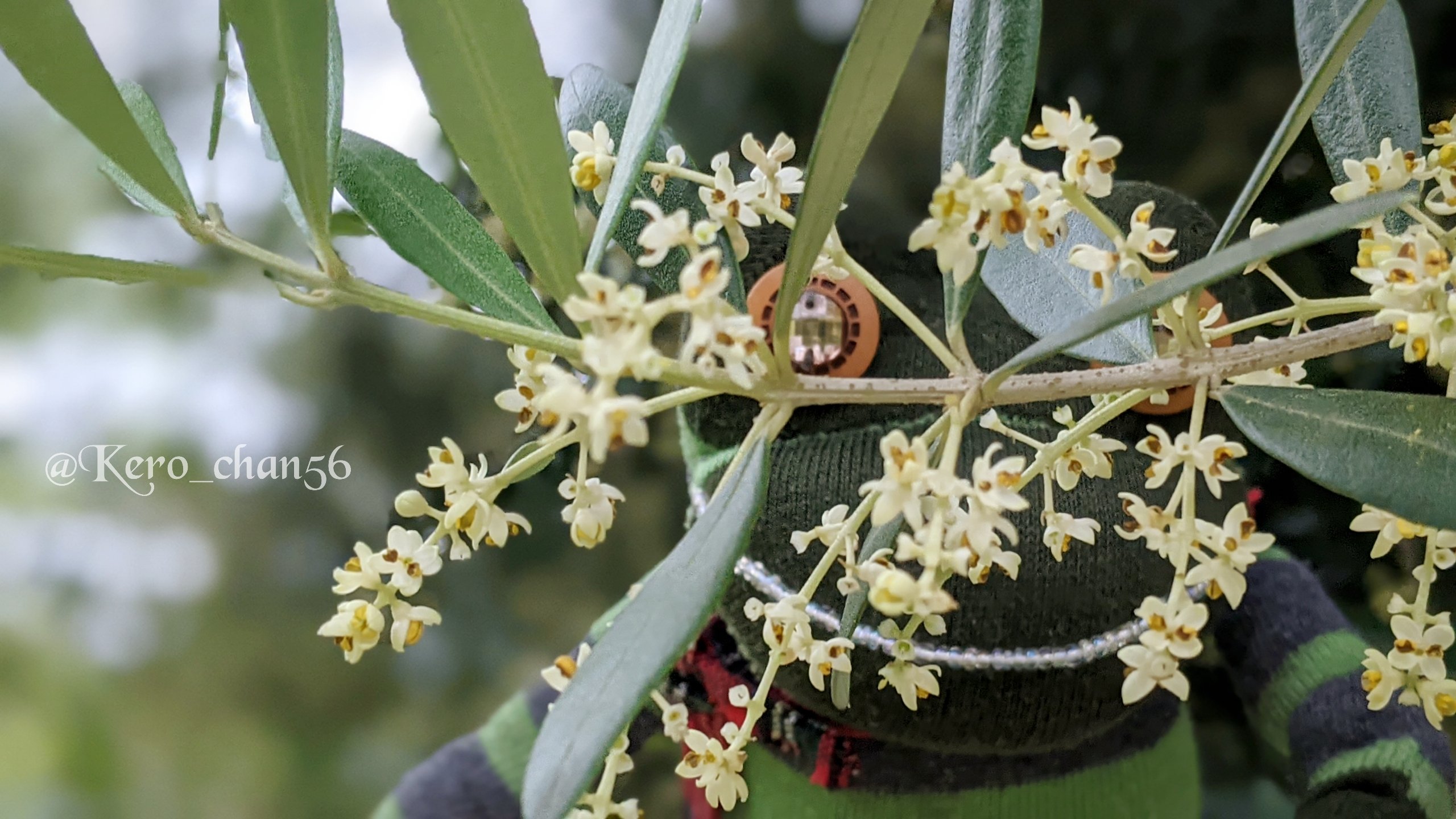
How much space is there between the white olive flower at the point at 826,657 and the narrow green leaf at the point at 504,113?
0.17 metres

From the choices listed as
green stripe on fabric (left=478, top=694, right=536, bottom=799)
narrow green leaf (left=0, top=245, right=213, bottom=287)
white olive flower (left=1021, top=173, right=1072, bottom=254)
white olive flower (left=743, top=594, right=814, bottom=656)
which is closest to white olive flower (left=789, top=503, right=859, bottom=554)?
white olive flower (left=743, top=594, right=814, bottom=656)

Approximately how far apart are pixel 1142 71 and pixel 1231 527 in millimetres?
552

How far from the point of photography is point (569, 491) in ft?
1.11

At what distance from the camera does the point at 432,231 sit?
352 millimetres

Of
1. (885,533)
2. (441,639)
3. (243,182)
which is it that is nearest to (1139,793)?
(885,533)

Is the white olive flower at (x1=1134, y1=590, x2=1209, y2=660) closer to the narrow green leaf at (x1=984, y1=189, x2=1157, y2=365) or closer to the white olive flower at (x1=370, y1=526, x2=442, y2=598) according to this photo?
the narrow green leaf at (x1=984, y1=189, x2=1157, y2=365)

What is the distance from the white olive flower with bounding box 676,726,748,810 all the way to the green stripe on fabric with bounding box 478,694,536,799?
367mm

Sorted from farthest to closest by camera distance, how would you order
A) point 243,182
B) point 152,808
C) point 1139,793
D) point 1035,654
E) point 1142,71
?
point 152,808 → point 243,182 → point 1142,71 → point 1139,793 → point 1035,654

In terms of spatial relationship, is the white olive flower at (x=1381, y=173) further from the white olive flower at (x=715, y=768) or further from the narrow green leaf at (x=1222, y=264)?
the white olive flower at (x=715, y=768)

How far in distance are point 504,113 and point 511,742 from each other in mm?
555

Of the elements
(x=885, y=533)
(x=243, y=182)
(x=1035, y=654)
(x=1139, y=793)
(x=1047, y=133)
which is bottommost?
(x=1139, y=793)

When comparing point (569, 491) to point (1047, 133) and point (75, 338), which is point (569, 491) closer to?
point (1047, 133)

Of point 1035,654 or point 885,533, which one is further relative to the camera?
point 1035,654

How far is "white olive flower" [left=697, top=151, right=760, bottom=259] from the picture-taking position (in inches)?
13.9
